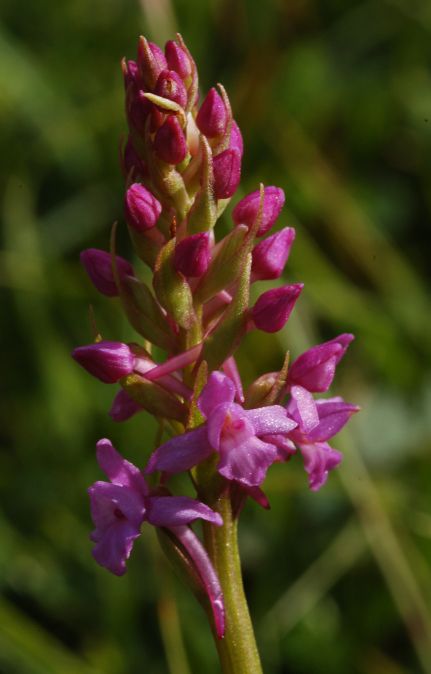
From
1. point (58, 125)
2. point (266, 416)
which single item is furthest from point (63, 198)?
point (266, 416)

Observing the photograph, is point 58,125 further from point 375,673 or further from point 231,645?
point 231,645

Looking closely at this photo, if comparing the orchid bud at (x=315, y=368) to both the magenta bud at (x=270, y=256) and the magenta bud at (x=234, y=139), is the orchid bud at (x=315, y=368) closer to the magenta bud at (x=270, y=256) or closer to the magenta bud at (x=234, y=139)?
the magenta bud at (x=270, y=256)

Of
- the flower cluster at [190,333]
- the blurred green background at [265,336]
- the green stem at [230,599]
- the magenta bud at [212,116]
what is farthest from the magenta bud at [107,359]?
the blurred green background at [265,336]

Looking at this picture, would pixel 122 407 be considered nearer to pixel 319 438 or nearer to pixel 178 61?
pixel 319 438

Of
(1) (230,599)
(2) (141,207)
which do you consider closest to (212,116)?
(2) (141,207)

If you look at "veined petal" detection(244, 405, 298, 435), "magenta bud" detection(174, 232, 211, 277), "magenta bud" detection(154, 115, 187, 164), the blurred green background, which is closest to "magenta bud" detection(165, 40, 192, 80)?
"magenta bud" detection(154, 115, 187, 164)

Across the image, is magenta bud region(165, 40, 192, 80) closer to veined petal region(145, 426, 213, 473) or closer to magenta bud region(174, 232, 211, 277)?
magenta bud region(174, 232, 211, 277)
